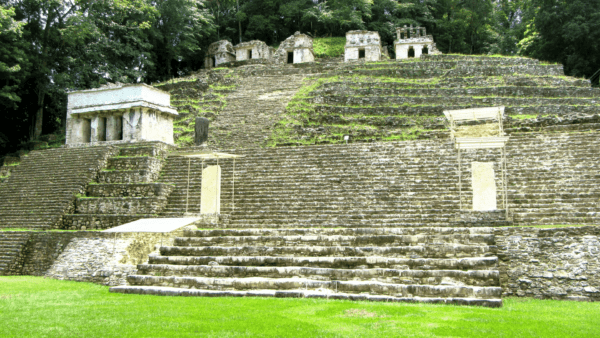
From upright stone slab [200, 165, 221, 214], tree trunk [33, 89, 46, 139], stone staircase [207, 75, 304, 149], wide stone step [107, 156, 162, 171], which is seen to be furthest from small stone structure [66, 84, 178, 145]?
tree trunk [33, 89, 46, 139]

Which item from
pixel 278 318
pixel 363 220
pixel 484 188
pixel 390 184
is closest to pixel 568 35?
pixel 390 184

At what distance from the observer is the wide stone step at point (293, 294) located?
681cm

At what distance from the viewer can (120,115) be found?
18312mm

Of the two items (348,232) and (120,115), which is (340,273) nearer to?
(348,232)

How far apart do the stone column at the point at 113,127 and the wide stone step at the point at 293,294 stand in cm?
1093

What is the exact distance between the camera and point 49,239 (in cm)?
1175

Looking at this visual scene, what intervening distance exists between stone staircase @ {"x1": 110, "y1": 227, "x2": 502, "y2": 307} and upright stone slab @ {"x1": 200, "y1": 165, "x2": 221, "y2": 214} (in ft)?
6.58

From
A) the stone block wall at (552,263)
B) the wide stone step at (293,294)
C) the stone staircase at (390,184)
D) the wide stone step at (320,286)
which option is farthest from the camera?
the stone staircase at (390,184)

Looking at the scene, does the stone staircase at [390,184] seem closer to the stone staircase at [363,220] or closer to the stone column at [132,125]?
the stone staircase at [363,220]

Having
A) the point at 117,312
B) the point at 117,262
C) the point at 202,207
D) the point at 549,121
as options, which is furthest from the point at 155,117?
the point at 549,121

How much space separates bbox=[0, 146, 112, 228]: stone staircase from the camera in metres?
14.2

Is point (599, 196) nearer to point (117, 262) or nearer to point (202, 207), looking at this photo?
point (202, 207)

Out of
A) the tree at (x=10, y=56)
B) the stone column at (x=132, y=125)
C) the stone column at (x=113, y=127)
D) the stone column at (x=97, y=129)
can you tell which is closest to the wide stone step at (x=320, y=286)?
the stone column at (x=132, y=125)

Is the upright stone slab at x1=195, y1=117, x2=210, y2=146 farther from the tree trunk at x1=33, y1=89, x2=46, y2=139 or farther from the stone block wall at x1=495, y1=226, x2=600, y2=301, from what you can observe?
the stone block wall at x1=495, y1=226, x2=600, y2=301
